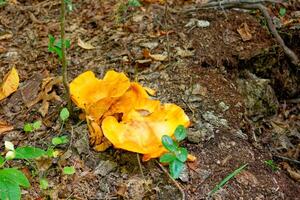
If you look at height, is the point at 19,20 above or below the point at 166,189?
above

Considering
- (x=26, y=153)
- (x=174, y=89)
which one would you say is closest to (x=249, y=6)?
(x=174, y=89)

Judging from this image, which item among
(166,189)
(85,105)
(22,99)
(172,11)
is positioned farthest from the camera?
(172,11)

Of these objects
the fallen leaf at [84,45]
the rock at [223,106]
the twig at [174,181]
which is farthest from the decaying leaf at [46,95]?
the rock at [223,106]

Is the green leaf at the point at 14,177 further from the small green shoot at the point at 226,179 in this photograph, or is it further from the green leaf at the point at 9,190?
the small green shoot at the point at 226,179

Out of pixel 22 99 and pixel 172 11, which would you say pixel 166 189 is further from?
pixel 172 11

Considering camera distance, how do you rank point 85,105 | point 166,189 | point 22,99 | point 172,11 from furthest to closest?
point 172,11 → point 22,99 → point 85,105 → point 166,189

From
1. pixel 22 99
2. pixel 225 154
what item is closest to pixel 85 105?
pixel 22 99
